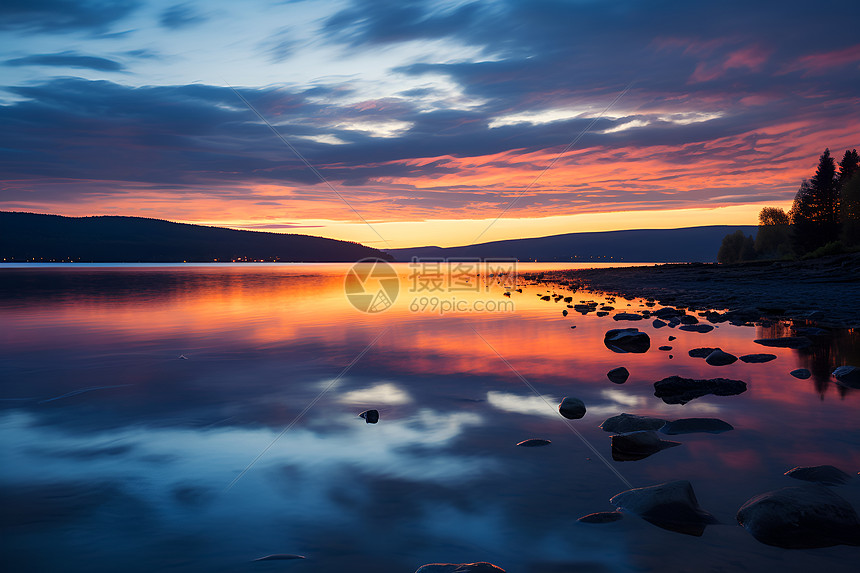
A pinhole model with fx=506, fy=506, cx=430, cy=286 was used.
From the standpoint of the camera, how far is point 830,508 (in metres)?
4.66

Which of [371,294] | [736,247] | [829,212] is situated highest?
[829,212]

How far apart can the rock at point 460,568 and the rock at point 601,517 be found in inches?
48.6

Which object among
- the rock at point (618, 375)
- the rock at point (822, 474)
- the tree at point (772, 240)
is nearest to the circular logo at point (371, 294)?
the rock at point (618, 375)

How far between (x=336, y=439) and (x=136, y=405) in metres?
4.55

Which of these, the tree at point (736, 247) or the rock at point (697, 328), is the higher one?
the tree at point (736, 247)

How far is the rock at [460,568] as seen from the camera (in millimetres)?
4048

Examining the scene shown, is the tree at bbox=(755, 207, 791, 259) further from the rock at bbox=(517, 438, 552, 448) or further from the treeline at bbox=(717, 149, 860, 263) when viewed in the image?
the rock at bbox=(517, 438, 552, 448)

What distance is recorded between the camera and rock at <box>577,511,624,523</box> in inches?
195

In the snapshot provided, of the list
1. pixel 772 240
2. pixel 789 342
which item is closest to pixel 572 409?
pixel 789 342

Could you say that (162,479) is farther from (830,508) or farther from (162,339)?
(162,339)

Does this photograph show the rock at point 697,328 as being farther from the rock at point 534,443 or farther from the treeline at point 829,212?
the treeline at point 829,212

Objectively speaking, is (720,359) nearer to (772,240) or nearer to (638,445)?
(638,445)

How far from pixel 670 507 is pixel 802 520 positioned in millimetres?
1085

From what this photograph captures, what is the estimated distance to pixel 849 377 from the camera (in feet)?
33.5
